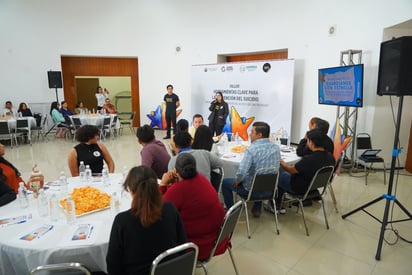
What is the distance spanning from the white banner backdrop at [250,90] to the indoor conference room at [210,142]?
0.13 feet

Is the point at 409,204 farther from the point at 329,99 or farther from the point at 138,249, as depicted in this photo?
the point at 138,249

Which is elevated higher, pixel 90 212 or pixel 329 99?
pixel 329 99

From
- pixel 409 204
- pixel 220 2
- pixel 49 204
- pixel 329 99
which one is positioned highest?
pixel 220 2

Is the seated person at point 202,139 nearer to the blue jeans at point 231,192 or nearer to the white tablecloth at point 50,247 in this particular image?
the blue jeans at point 231,192

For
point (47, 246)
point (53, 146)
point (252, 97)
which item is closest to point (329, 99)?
point (252, 97)

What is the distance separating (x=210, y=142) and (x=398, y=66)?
2059 millimetres

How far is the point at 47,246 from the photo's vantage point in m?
1.69

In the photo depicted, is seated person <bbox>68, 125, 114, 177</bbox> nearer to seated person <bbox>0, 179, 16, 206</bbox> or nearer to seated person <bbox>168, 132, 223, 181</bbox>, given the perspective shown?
seated person <bbox>0, 179, 16, 206</bbox>

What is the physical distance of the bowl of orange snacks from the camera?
2.10 m

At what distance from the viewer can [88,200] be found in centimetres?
221

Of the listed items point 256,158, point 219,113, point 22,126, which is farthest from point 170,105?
point 256,158

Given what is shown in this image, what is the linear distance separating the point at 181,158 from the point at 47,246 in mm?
1005

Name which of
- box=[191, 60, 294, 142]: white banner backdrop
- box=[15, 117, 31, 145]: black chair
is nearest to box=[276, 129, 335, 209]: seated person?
box=[191, 60, 294, 142]: white banner backdrop

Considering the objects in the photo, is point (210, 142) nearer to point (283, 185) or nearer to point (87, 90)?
point (283, 185)
